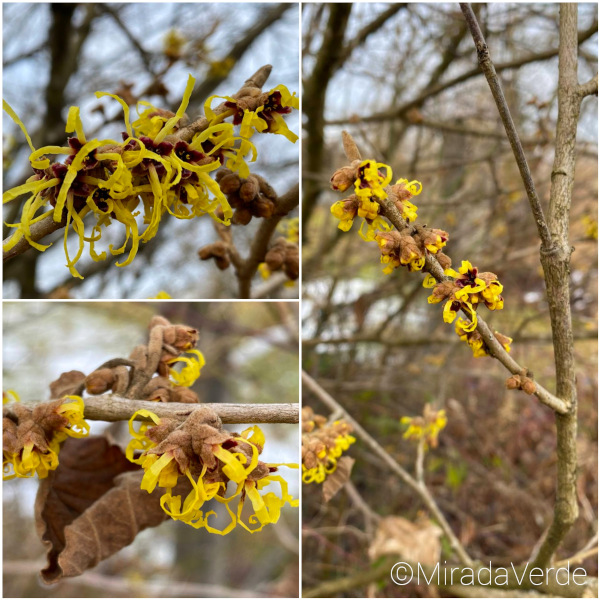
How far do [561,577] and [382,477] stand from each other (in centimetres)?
118

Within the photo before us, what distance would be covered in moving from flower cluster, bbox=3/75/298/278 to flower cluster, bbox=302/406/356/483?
55cm

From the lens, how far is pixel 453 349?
2861 millimetres

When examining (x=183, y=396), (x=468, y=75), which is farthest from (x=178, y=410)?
(x=468, y=75)

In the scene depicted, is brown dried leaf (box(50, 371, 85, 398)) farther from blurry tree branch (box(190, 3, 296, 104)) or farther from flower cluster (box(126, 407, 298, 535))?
blurry tree branch (box(190, 3, 296, 104))

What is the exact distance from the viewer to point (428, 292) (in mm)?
2506

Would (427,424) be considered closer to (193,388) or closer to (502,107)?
(502,107)

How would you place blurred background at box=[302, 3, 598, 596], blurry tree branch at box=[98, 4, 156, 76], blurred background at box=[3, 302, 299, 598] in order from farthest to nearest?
1. blurred background at box=[3, 302, 299, 598]
2. blurry tree branch at box=[98, 4, 156, 76]
3. blurred background at box=[302, 3, 598, 596]

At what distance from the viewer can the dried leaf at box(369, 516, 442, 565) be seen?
186cm

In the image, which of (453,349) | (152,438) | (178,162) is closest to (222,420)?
(152,438)

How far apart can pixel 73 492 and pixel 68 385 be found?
0.24 meters

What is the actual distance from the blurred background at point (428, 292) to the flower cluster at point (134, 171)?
1.28 m

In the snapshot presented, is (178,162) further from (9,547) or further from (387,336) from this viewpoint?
(9,547)

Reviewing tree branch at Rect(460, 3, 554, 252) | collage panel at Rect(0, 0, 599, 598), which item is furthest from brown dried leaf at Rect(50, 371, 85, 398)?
tree branch at Rect(460, 3, 554, 252)

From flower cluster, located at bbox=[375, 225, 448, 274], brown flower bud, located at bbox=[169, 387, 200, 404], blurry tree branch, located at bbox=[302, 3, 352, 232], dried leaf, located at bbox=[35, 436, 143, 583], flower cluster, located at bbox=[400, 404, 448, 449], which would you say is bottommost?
dried leaf, located at bbox=[35, 436, 143, 583]
